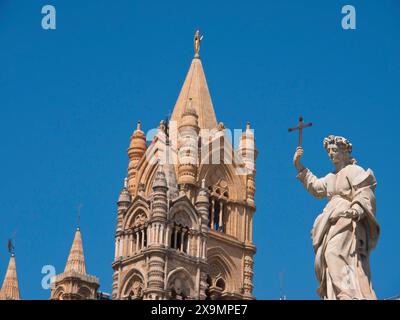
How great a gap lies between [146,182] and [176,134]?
3490mm

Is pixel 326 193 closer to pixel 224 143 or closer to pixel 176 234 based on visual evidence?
pixel 176 234

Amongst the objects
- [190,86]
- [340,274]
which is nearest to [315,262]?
[340,274]

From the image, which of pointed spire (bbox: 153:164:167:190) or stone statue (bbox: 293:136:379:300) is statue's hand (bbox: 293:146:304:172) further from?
pointed spire (bbox: 153:164:167:190)

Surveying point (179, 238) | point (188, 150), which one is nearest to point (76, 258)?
point (179, 238)

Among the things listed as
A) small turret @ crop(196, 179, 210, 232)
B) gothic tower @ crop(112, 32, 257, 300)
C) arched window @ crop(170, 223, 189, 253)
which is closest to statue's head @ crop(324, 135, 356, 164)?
gothic tower @ crop(112, 32, 257, 300)

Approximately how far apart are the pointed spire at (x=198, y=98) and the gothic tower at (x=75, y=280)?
34.0ft

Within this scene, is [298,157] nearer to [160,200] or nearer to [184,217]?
[160,200]

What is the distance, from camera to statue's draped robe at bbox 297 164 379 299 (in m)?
13.8

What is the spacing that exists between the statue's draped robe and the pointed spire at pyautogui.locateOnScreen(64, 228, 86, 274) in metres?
58.0

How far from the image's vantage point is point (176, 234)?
69625 millimetres

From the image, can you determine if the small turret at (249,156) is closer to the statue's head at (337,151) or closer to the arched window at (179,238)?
the arched window at (179,238)

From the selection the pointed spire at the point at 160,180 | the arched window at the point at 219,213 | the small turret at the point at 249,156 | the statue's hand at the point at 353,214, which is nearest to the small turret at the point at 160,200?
the pointed spire at the point at 160,180

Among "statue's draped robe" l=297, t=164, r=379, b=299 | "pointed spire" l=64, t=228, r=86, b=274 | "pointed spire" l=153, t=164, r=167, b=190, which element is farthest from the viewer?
"pointed spire" l=64, t=228, r=86, b=274

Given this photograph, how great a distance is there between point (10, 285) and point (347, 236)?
59970 millimetres
